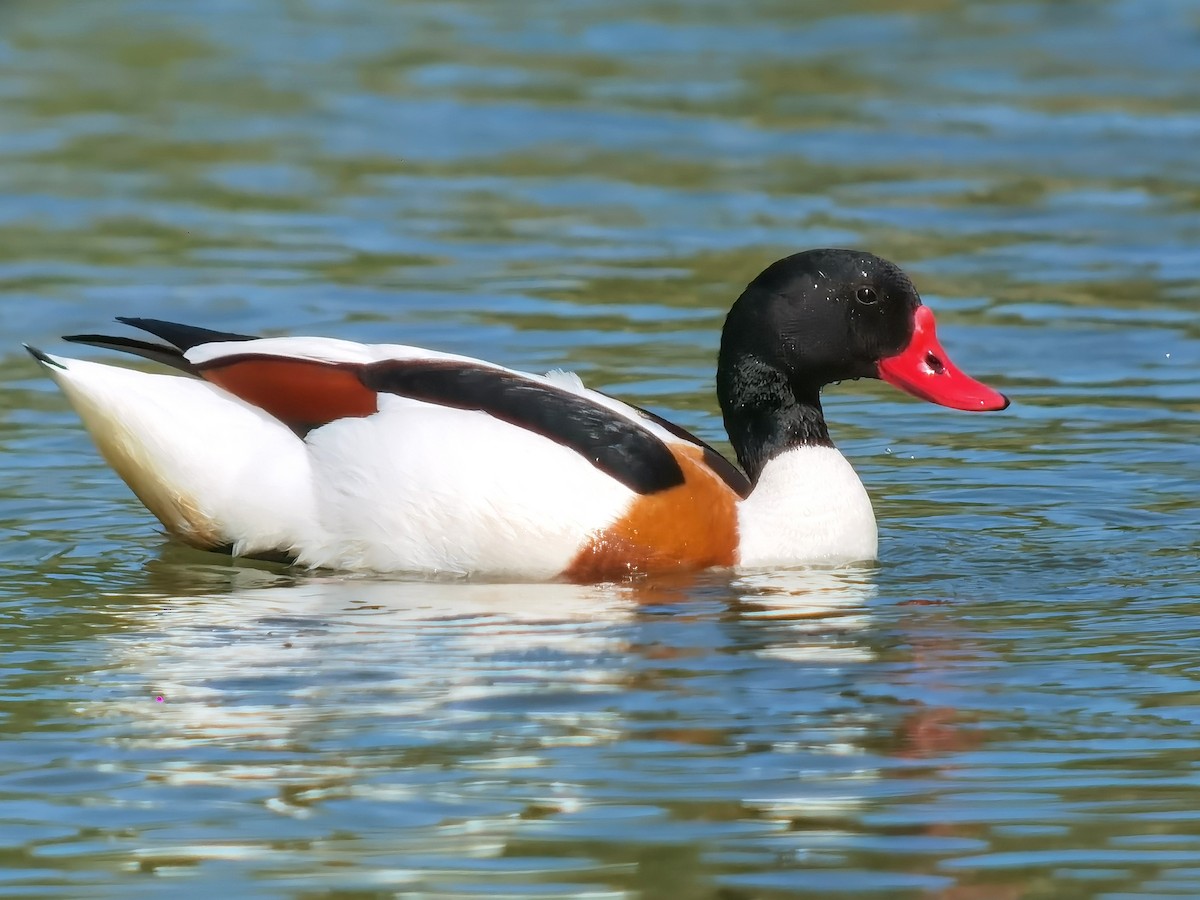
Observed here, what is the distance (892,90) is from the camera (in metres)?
17.6

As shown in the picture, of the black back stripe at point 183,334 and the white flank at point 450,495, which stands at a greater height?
the black back stripe at point 183,334

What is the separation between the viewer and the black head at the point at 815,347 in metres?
8.47

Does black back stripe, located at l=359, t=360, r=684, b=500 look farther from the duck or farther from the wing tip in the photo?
the wing tip

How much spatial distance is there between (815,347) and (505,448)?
1235 millimetres

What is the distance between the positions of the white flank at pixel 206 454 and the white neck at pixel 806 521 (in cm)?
154

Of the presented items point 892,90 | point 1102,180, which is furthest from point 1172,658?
point 892,90

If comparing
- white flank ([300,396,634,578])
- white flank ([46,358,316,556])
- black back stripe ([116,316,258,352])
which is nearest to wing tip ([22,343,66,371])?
white flank ([46,358,316,556])

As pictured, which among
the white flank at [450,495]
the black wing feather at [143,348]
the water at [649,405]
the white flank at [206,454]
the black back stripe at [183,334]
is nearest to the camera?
the water at [649,405]

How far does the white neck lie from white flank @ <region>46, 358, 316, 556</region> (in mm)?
1539

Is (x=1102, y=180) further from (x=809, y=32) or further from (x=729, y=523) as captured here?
(x=729, y=523)

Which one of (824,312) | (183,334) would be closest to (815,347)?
(824,312)

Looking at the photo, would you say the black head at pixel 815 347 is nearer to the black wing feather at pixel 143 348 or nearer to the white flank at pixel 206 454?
the white flank at pixel 206 454

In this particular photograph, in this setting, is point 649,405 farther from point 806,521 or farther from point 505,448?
point 505,448

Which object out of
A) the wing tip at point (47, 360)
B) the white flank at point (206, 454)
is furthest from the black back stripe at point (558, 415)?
the wing tip at point (47, 360)
